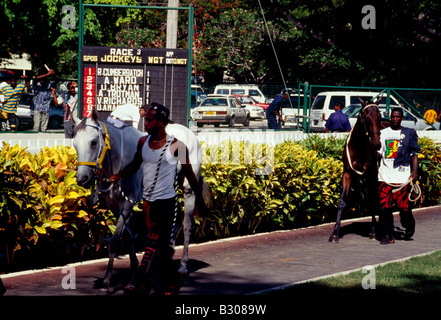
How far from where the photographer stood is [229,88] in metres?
41.2

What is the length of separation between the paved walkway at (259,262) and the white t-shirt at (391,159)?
1072 millimetres

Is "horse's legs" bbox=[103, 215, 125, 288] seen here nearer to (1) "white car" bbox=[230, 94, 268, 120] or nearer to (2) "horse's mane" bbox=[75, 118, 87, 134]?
(2) "horse's mane" bbox=[75, 118, 87, 134]

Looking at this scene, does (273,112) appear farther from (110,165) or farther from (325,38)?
(110,165)

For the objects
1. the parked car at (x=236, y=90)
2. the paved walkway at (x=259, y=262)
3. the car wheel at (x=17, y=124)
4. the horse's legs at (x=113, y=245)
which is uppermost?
the parked car at (x=236, y=90)

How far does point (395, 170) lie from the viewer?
1144cm

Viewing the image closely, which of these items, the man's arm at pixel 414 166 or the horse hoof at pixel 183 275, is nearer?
the horse hoof at pixel 183 275

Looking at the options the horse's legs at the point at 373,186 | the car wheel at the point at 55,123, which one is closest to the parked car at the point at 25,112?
the car wheel at the point at 55,123

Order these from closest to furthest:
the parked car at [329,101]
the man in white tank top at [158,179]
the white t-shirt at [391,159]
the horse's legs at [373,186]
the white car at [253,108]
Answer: the man in white tank top at [158,179] → the white t-shirt at [391,159] → the horse's legs at [373,186] → the parked car at [329,101] → the white car at [253,108]

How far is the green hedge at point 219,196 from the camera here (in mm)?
8500

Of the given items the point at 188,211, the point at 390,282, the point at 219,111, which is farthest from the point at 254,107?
the point at 390,282

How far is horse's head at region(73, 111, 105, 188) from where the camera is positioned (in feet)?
23.1

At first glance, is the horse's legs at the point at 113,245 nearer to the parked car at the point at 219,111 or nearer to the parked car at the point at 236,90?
the parked car at the point at 219,111

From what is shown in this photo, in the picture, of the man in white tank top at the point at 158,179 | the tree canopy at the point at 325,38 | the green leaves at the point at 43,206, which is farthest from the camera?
the tree canopy at the point at 325,38

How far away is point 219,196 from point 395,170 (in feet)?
9.70
